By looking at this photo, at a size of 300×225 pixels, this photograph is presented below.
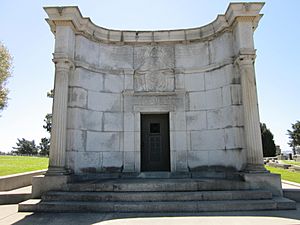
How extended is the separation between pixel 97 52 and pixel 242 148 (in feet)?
21.0

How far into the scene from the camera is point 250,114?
22.8 feet

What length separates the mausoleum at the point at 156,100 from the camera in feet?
23.9

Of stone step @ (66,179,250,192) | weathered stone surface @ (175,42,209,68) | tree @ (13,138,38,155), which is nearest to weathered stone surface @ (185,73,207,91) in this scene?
weathered stone surface @ (175,42,209,68)

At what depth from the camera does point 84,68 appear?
826 cm

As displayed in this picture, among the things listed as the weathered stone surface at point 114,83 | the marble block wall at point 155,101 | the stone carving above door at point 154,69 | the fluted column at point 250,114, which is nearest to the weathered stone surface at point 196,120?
the marble block wall at point 155,101

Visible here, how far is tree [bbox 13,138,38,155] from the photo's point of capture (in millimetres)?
78037

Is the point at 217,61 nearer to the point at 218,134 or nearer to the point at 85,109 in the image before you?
the point at 218,134

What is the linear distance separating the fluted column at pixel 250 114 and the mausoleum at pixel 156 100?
0.10 ft

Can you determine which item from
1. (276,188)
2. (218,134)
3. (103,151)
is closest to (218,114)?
(218,134)

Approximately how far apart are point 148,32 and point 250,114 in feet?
16.8

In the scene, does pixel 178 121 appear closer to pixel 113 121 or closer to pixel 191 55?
pixel 113 121

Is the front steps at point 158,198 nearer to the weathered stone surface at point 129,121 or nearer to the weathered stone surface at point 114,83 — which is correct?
the weathered stone surface at point 129,121

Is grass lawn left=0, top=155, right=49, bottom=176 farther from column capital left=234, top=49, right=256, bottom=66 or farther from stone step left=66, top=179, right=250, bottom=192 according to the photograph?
column capital left=234, top=49, right=256, bottom=66

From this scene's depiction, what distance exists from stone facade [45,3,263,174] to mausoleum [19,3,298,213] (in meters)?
0.03
